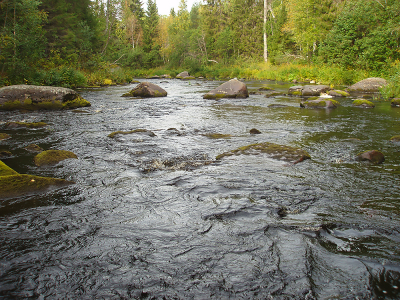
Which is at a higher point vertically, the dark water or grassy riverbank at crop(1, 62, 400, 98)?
grassy riverbank at crop(1, 62, 400, 98)

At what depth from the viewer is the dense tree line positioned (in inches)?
635

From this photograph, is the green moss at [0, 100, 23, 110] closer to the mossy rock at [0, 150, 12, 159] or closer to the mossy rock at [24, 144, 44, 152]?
the mossy rock at [24, 144, 44, 152]

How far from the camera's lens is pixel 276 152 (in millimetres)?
6242

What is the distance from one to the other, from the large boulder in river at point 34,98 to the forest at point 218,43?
11.5 ft

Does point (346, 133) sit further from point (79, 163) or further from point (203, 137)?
point (79, 163)

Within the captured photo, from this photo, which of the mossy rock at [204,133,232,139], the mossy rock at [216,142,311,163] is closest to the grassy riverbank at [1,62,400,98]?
the mossy rock at [204,133,232,139]

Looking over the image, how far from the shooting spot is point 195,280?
2.59 m

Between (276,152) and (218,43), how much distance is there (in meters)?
46.8

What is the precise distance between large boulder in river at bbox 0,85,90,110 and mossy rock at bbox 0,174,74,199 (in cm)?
963

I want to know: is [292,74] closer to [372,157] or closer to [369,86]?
[369,86]

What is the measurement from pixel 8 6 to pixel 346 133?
17.3 m

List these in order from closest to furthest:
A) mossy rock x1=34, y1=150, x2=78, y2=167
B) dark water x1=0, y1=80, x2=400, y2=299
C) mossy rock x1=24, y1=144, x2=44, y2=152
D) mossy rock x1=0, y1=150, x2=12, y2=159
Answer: dark water x1=0, y1=80, x2=400, y2=299 < mossy rock x1=34, y1=150, x2=78, y2=167 < mossy rock x1=0, y1=150, x2=12, y2=159 < mossy rock x1=24, y1=144, x2=44, y2=152

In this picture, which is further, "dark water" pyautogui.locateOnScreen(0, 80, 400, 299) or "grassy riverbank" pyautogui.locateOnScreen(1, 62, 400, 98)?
"grassy riverbank" pyautogui.locateOnScreen(1, 62, 400, 98)

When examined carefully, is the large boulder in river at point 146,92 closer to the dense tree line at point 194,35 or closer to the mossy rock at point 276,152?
the dense tree line at point 194,35
